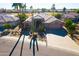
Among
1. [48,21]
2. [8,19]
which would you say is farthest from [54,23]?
[8,19]

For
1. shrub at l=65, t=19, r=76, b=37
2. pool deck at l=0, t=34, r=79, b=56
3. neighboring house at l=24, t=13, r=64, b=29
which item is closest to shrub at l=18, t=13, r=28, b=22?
neighboring house at l=24, t=13, r=64, b=29

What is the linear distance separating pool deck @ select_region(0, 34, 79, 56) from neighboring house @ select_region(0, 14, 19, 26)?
286mm

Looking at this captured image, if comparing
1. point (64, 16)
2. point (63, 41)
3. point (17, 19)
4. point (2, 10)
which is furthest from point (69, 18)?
point (2, 10)

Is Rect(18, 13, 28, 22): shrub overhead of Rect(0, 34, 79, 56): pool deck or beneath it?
overhead

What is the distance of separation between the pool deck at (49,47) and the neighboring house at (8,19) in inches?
11.3

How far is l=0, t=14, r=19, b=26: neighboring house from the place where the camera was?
9.90ft

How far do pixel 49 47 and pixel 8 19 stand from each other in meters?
0.94

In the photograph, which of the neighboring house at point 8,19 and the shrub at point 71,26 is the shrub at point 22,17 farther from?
the shrub at point 71,26

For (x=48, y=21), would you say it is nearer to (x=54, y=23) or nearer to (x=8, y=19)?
(x=54, y=23)

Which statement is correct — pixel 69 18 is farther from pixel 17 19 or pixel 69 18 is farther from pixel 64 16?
pixel 17 19

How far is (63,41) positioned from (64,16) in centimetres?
48

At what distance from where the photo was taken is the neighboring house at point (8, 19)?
3.02 meters

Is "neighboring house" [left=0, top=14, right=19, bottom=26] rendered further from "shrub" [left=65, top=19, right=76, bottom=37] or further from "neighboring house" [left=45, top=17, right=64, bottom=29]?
"shrub" [left=65, top=19, right=76, bottom=37]

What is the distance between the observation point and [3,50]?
3.02 m
